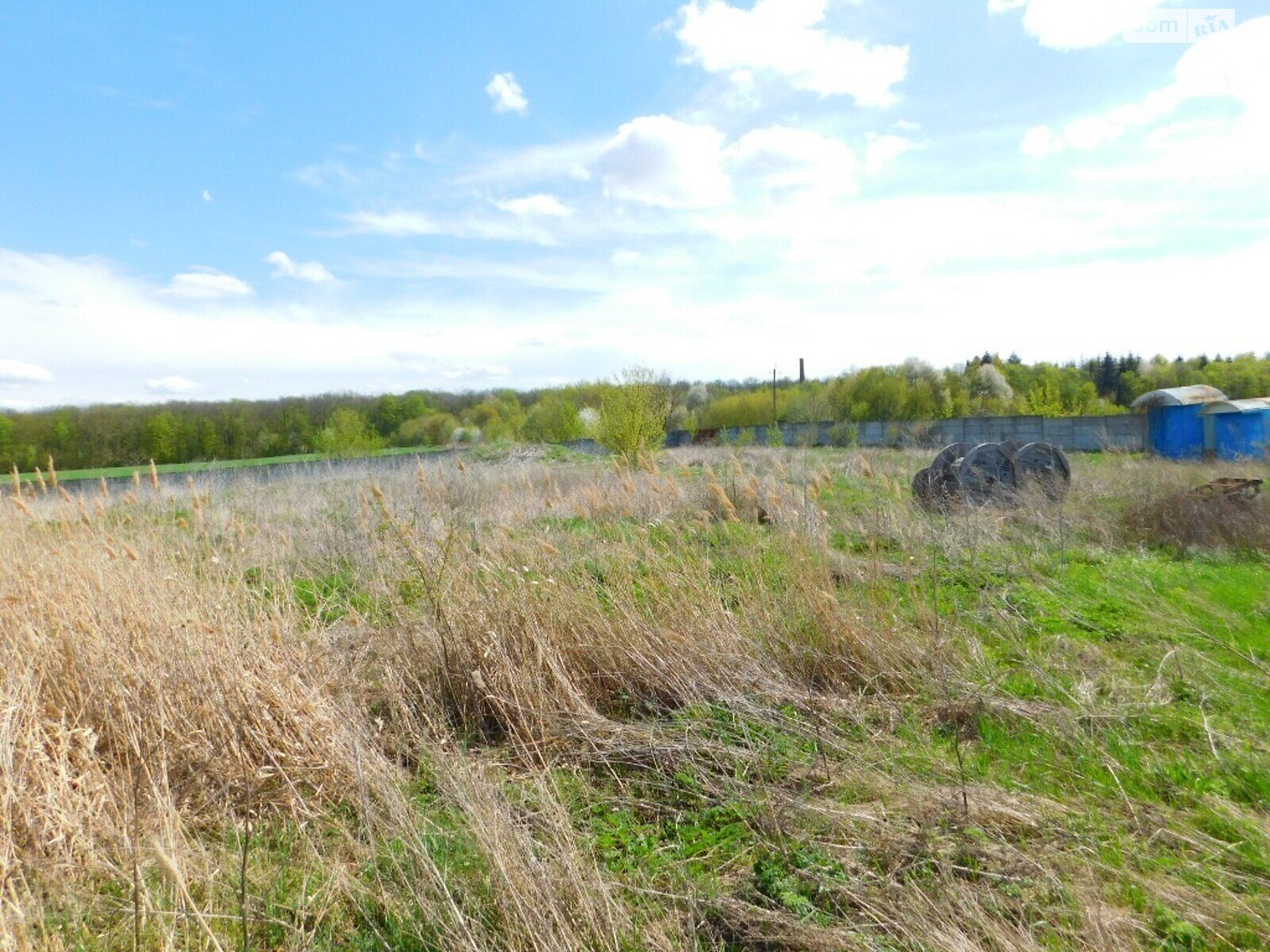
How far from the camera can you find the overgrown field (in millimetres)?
2420

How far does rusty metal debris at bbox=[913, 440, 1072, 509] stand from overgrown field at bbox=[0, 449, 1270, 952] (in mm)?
5105

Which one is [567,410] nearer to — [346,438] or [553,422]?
[553,422]

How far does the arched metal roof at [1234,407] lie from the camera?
2042 centimetres

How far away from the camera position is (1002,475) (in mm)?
11602

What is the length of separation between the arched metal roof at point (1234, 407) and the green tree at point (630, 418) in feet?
52.2

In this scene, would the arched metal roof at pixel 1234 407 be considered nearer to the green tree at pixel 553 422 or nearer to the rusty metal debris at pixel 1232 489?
the rusty metal debris at pixel 1232 489

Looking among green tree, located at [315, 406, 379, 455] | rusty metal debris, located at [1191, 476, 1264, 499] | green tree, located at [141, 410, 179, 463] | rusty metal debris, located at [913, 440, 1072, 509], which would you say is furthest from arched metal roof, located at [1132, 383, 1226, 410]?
green tree, located at [141, 410, 179, 463]

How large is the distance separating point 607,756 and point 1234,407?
2385 cm

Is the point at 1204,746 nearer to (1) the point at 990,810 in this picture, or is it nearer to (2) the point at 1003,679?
(2) the point at 1003,679

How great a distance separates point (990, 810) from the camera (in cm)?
291

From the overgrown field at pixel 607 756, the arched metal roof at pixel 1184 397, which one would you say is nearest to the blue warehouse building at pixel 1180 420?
the arched metal roof at pixel 1184 397

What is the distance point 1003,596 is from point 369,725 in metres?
4.68

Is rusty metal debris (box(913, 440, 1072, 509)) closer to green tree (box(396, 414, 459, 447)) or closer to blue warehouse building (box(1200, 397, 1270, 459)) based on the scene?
blue warehouse building (box(1200, 397, 1270, 459))

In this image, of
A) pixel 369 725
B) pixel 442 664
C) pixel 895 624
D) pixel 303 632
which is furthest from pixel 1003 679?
pixel 303 632
